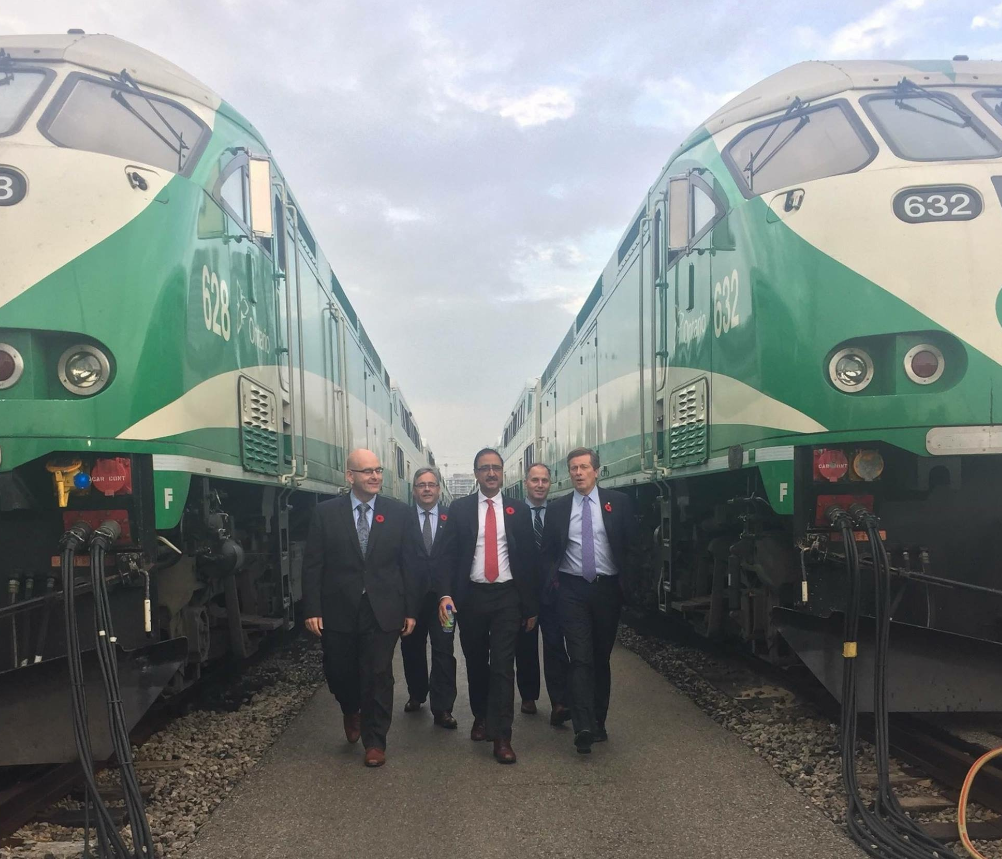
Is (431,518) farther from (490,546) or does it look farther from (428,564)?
(490,546)

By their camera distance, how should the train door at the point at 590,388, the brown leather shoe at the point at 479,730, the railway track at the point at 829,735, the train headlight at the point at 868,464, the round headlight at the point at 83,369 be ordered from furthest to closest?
the train door at the point at 590,388 → the brown leather shoe at the point at 479,730 → the train headlight at the point at 868,464 → the round headlight at the point at 83,369 → the railway track at the point at 829,735

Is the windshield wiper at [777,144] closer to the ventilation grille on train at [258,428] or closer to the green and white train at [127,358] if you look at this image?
the green and white train at [127,358]

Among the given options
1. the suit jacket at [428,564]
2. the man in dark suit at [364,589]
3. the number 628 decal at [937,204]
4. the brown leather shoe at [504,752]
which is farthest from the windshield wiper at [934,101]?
the brown leather shoe at [504,752]

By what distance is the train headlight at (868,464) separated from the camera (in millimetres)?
4617

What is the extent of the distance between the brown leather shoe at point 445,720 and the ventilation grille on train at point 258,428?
6.36 ft

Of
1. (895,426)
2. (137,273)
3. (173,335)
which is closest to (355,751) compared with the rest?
(173,335)

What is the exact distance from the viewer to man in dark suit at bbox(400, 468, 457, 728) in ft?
19.1

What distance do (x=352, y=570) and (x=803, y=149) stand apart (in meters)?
3.49

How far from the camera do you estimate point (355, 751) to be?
17.3ft

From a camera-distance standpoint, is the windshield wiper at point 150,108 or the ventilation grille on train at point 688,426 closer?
the windshield wiper at point 150,108

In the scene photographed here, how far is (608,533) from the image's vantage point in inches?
210

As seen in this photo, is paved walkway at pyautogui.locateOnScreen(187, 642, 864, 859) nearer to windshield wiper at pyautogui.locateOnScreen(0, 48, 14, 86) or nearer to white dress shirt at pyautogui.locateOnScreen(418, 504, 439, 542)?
white dress shirt at pyautogui.locateOnScreen(418, 504, 439, 542)

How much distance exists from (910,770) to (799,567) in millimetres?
1090

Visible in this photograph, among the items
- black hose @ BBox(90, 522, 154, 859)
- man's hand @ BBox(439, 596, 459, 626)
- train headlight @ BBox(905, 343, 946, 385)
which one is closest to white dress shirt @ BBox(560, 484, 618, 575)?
man's hand @ BBox(439, 596, 459, 626)
